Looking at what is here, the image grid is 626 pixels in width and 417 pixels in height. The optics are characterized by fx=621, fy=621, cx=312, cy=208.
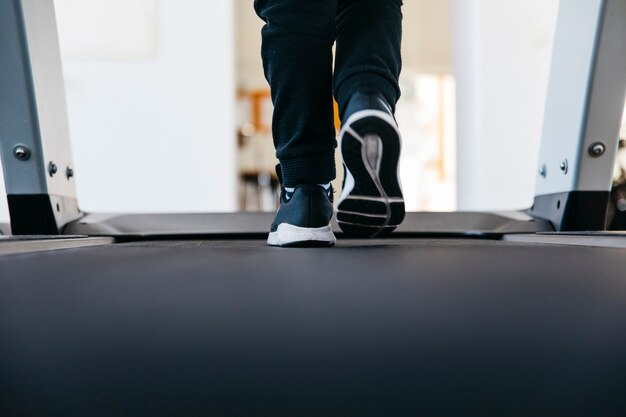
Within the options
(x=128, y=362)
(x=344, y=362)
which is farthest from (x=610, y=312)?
(x=128, y=362)

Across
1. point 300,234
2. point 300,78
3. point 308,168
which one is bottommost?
point 300,234

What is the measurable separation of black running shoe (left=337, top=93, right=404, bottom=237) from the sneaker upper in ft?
0.13

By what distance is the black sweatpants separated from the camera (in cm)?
87

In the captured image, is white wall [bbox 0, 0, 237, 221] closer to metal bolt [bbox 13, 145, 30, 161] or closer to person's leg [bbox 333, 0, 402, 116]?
metal bolt [bbox 13, 145, 30, 161]

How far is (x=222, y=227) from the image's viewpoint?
5.19 ft


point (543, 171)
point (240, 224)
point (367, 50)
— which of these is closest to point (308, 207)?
point (367, 50)

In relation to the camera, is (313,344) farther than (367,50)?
No

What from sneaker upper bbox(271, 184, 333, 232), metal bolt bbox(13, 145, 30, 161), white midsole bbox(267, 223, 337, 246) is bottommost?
white midsole bbox(267, 223, 337, 246)

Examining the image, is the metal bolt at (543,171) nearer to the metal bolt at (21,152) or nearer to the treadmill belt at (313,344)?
the treadmill belt at (313,344)

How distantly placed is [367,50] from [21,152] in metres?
0.81

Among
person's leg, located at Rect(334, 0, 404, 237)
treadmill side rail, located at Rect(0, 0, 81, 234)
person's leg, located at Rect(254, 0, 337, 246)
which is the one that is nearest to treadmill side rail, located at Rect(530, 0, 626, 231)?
person's leg, located at Rect(334, 0, 404, 237)

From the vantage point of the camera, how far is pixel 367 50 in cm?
91

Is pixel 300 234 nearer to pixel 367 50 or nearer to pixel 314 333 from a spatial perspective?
pixel 367 50

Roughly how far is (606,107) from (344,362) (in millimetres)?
1079
